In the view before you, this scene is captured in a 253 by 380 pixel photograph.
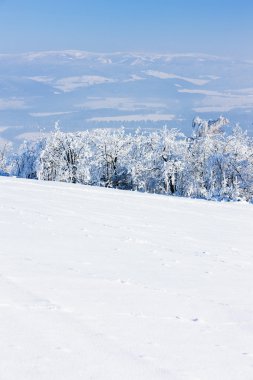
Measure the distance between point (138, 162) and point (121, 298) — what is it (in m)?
52.8

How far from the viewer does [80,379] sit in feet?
13.9

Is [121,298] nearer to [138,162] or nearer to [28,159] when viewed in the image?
[138,162]

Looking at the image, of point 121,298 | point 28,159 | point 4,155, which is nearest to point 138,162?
point 28,159

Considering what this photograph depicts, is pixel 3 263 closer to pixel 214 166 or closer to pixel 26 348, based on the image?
pixel 26 348

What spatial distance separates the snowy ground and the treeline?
4473cm

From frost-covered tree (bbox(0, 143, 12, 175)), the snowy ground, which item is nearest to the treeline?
frost-covered tree (bbox(0, 143, 12, 175))

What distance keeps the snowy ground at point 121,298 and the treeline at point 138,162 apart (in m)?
44.7

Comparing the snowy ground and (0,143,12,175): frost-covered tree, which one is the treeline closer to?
(0,143,12,175): frost-covered tree

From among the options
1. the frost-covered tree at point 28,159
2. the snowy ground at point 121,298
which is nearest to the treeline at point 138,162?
the frost-covered tree at point 28,159

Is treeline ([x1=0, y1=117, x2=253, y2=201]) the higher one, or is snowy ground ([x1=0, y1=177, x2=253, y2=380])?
treeline ([x1=0, y1=117, x2=253, y2=201])

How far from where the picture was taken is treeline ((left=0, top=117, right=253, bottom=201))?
58.4 m

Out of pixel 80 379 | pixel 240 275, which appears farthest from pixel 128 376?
pixel 240 275

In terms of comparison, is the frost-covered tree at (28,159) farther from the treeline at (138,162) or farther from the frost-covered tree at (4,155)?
the frost-covered tree at (4,155)

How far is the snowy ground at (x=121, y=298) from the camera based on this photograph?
4.67m
